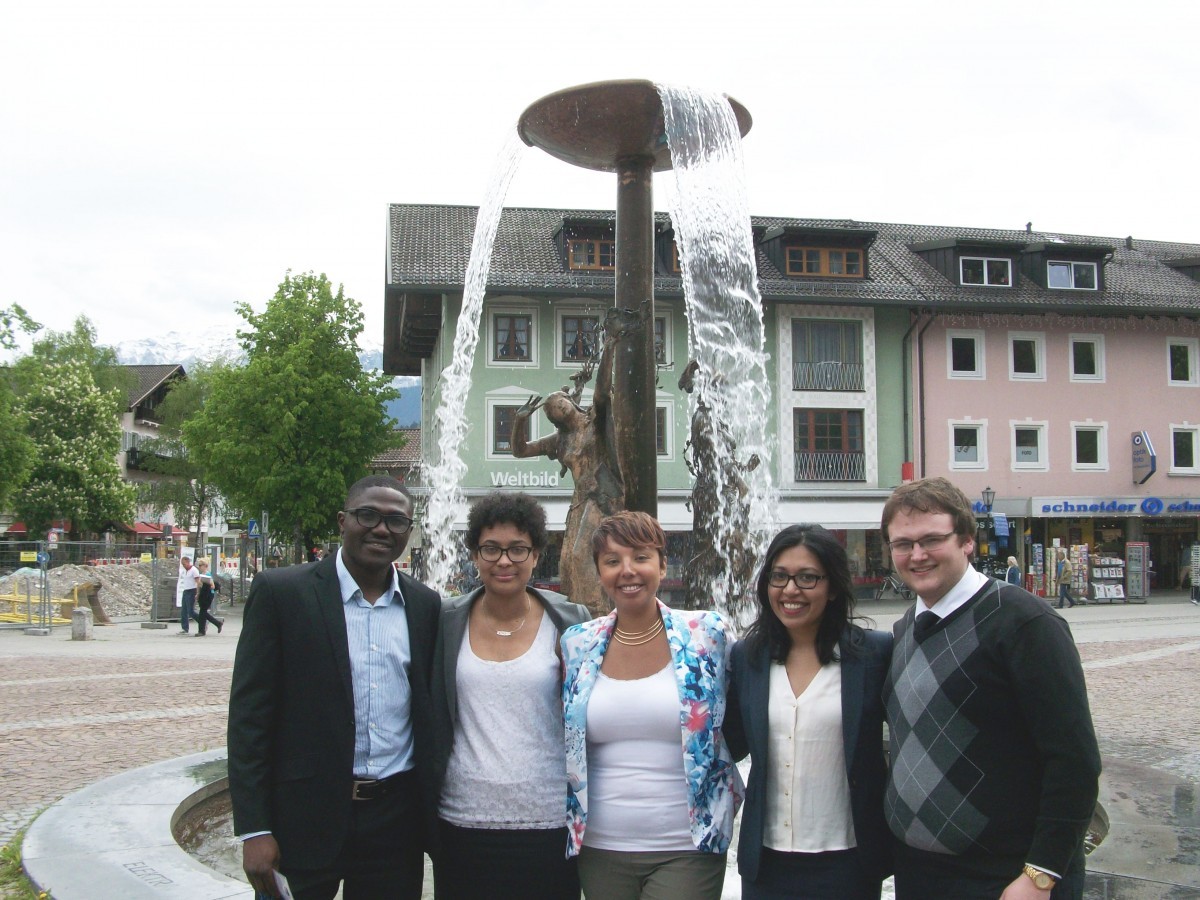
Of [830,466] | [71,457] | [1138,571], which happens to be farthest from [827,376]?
[71,457]

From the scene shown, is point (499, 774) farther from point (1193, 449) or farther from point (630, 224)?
point (1193, 449)

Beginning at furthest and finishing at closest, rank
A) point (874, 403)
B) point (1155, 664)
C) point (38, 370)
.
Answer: point (38, 370) < point (874, 403) < point (1155, 664)

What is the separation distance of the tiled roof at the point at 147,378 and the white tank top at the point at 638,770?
74495 millimetres

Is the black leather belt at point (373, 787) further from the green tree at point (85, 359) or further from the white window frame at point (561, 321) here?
the green tree at point (85, 359)

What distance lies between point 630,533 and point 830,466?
31.6 metres

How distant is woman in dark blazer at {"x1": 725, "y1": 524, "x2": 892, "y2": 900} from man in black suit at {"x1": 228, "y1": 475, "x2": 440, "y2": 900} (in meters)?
1.00

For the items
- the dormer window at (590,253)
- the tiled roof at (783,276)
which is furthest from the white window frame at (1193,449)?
the dormer window at (590,253)

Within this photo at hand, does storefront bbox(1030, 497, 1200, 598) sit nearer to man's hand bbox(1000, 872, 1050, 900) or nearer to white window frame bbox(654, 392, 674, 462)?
white window frame bbox(654, 392, 674, 462)

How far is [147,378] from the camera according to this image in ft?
258

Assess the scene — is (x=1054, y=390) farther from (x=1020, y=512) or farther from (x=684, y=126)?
(x=684, y=126)

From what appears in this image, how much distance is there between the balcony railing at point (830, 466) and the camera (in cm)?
3416

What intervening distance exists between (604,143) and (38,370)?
5453 cm

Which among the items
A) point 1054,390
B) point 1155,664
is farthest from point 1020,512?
point 1155,664

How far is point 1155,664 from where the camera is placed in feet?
53.7
